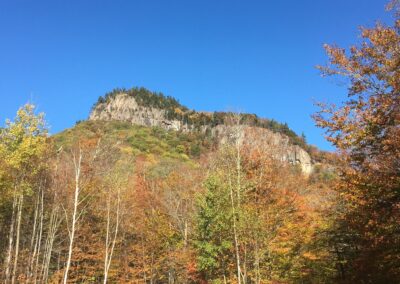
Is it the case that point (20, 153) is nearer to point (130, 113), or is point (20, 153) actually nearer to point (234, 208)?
point (234, 208)

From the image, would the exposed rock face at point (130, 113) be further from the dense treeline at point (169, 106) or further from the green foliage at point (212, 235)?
the green foliage at point (212, 235)

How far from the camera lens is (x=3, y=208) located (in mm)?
25125

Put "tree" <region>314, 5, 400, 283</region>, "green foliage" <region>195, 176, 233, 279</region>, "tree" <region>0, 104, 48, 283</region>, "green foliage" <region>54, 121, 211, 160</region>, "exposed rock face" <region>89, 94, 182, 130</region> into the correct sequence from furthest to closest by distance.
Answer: "exposed rock face" <region>89, 94, 182, 130</region> → "green foliage" <region>54, 121, 211, 160</region> → "green foliage" <region>195, 176, 233, 279</region> → "tree" <region>0, 104, 48, 283</region> → "tree" <region>314, 5, 400, 283</region>

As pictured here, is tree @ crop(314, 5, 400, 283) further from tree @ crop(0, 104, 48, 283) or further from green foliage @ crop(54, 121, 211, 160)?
green foliage @ crop(54, 121, 211, 160)

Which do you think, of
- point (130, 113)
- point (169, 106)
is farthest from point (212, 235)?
point (169, 106)

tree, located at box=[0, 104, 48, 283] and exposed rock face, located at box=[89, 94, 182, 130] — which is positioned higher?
exposed rock face, located at box=[89, 94, 182, 130]

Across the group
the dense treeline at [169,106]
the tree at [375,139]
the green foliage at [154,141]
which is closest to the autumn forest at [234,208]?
the tree at [375,139]

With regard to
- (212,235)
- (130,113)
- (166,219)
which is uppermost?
(130,113)

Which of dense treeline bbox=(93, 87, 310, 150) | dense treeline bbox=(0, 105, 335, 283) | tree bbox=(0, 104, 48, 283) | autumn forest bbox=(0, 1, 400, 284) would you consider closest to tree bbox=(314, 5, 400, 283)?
autumn forest bbox=(0, 1, 400, 284)

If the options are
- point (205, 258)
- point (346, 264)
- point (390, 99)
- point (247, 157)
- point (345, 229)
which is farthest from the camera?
point (247, 157)

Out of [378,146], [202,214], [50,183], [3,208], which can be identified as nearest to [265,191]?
[202,214]

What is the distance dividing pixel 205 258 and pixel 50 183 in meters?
12.1

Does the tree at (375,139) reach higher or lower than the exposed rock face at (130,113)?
lower

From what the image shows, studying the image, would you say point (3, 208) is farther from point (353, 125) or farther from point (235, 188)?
point (353, 125)
